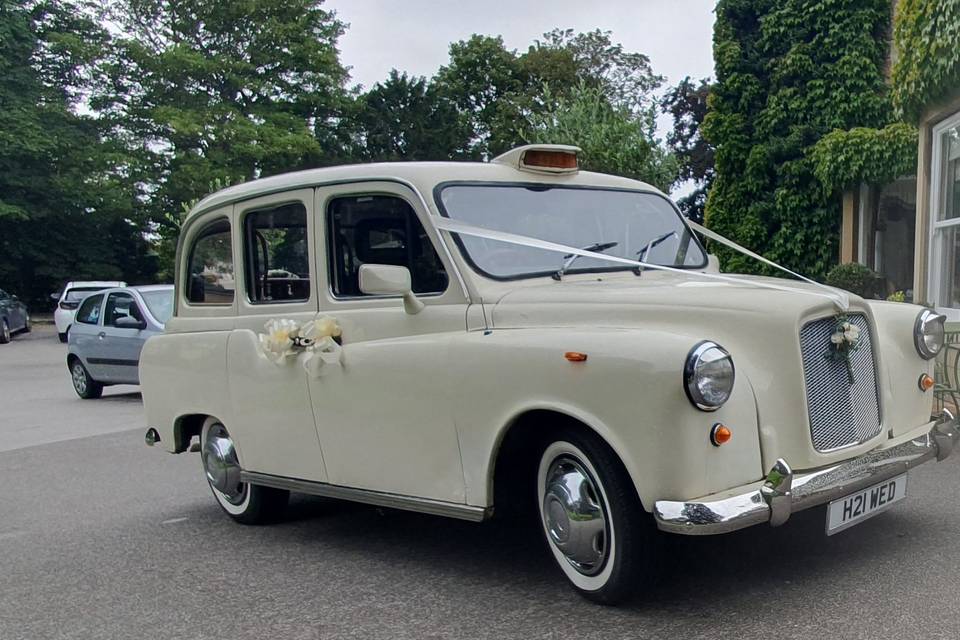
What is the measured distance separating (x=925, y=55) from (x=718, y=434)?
8.31 m

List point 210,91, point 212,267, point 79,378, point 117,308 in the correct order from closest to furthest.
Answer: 1. point 212,267
2. point 117,308
3. point 79,378
4. point 210,91

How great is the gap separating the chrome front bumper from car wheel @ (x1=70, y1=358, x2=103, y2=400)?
38.9ft

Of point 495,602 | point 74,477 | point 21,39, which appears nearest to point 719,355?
point 495,602

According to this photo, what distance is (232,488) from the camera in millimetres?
5840

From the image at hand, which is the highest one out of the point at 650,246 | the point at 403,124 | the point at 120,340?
the point at 403,124

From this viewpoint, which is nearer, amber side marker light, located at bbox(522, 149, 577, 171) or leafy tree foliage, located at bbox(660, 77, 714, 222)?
amber side marker light, located at bbox(522, 149, 577, 171)

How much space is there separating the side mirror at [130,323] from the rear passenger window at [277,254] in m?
7.58

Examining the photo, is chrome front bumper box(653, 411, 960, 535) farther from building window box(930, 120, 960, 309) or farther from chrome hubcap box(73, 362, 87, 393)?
chrome hubcap box(73, 362, 87, 393)

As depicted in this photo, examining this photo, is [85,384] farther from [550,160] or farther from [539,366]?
[539,366]

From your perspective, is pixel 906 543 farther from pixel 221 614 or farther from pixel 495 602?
pixel 221 614

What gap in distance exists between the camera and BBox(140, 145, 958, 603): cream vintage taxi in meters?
3.59

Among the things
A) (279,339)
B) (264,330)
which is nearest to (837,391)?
(279,339)

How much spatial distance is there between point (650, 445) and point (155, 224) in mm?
38966

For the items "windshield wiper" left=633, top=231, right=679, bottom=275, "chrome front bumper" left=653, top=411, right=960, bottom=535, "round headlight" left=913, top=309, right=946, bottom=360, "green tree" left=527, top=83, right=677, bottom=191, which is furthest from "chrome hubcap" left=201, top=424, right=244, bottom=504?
"green tree" left=527, top=83, right=677, bottom=191
